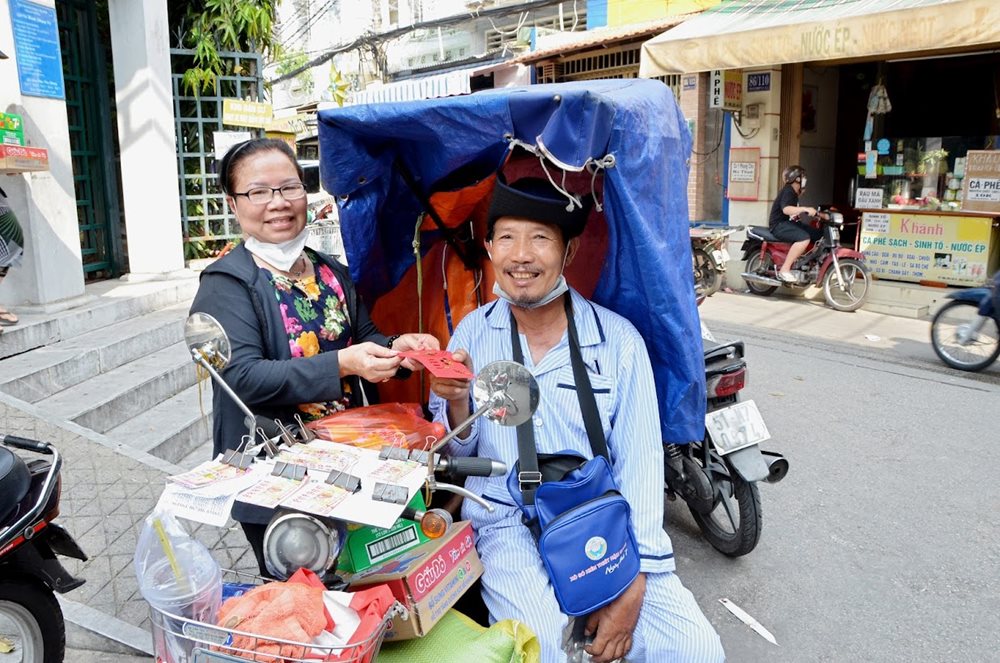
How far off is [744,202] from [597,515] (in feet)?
31.5

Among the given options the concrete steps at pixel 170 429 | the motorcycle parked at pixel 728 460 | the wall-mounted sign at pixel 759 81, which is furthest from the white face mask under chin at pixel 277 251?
the wall-mounted sign at pixel 759 81

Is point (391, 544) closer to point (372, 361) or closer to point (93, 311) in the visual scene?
point (372, 361)

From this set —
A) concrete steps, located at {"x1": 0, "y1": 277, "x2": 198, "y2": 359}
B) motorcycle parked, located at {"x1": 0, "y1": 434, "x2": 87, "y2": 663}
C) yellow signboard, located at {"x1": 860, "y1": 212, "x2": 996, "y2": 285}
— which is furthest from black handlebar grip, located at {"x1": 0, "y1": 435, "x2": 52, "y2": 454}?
yellow signboard, located at {"x1": 860, "y1": 212, "x2": 996, "y2": 285}

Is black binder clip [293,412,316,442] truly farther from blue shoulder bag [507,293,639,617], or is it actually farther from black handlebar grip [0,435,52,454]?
black handlebar grip [0,435,52,454]

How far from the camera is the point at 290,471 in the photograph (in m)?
1.59

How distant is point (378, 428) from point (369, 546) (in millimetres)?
363

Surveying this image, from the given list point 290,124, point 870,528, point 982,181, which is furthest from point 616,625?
point 290,124

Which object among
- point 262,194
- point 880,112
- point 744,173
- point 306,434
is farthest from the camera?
point 744,173

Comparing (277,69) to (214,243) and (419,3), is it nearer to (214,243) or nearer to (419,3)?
(419,3)

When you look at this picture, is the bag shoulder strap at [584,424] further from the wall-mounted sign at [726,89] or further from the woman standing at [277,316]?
the wall-mounted sign at [726,89]

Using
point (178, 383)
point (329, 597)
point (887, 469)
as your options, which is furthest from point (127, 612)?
point (887, 469)

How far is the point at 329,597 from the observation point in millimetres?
1492

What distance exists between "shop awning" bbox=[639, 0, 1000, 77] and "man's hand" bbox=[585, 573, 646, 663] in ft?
23.5

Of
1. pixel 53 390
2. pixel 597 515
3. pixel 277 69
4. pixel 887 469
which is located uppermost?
pixel 277 69
